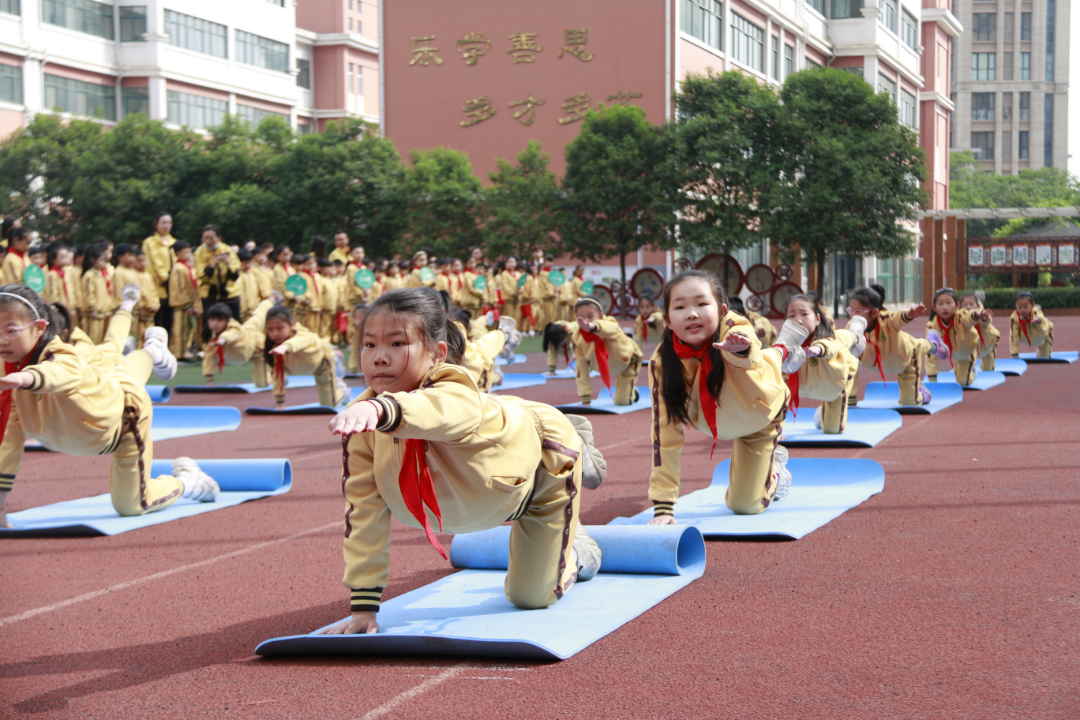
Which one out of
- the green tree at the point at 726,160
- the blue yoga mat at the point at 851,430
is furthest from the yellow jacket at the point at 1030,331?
the green tree at the point at 726,160

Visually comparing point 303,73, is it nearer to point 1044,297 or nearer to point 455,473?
point 1044,297

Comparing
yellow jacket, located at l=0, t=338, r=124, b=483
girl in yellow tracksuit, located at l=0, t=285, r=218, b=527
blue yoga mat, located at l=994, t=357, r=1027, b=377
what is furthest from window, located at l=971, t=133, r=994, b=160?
yellow jacket, located at l=0, t=338, r=124, b=483

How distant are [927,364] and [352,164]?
19658 millimetres

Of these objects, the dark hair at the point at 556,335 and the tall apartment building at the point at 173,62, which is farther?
the tall apartment building at the point at 173,62

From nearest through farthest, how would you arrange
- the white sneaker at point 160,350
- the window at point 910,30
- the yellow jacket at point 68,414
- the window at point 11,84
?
1. the yellow jacket at point 68,414
2. the white sneaker at point 160,350
3. the window at point 11,84
4. the window at point 910,30

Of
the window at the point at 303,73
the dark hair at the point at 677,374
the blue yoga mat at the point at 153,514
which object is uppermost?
the window at the point at 303,73

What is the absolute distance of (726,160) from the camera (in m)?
26.6

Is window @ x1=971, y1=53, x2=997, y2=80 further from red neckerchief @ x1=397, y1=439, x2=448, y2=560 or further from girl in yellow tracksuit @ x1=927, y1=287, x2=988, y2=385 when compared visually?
red neckerchief @ x1=397, y1=439, x2=448, y2=560

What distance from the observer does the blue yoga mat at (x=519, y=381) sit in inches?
555

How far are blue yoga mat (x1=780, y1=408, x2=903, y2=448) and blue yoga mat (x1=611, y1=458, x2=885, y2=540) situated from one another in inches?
51.7

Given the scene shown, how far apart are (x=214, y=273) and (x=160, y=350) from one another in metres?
10.8

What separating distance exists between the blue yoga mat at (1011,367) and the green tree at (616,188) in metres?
11.2

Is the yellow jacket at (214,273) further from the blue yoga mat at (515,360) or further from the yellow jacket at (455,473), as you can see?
the yellow jacket at (455,473)

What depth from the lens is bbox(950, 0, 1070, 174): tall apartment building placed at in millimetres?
91812
